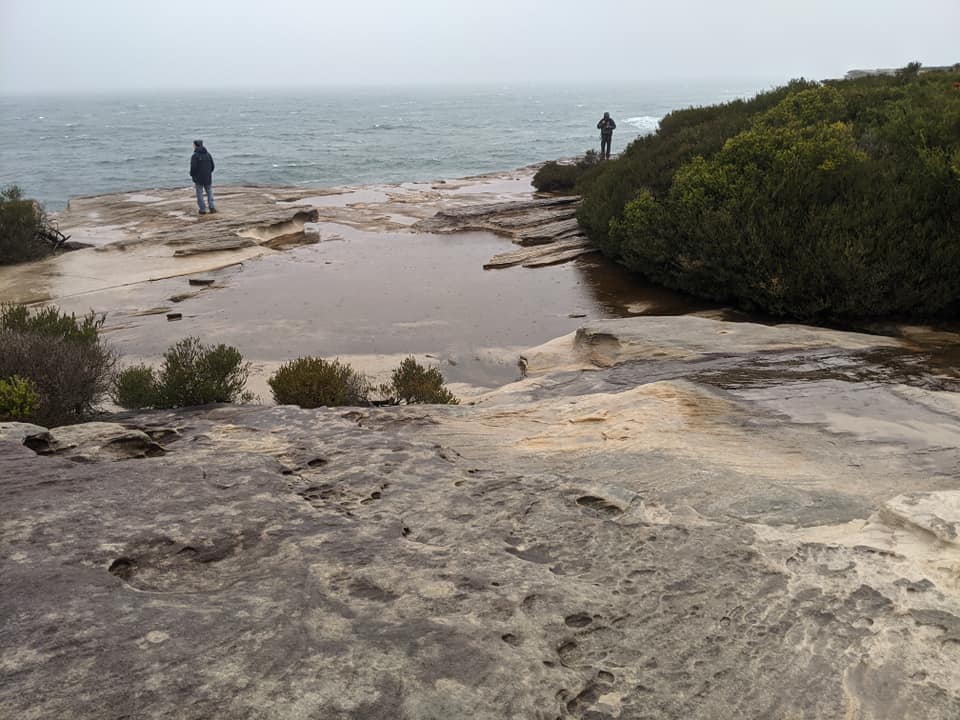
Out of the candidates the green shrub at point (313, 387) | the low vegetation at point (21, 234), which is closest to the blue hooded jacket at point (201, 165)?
the low vegetation at point (21, 234)

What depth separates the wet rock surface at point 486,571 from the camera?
131 inches

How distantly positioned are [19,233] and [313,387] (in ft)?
52.2

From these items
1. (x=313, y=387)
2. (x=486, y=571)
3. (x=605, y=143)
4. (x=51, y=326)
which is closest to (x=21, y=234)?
(x=51, y=326)

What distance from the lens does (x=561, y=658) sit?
3633 mm

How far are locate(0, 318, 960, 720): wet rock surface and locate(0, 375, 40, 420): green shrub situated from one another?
103 cm

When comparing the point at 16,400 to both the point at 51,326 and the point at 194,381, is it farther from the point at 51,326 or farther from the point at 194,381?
the point at 51,326

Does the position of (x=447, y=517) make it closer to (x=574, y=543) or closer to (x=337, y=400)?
(x=574, y=543)

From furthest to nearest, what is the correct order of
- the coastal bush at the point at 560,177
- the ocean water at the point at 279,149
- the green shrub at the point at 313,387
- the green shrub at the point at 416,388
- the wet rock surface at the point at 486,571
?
the ocean water at the point at 279,149 < the coastal bush at the point at 560,177 < the green shrub at the point at 416,388 < the green shrub at the point at 313,387 < the wet rock surface at the point at 486,571

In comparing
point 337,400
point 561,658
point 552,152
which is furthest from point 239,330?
point 552,152

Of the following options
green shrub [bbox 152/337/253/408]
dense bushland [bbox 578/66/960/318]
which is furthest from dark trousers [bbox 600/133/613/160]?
green shrub [bbox 152/337/253/408]

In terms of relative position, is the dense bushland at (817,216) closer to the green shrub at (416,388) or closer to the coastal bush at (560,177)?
the green shrub at (416,388)

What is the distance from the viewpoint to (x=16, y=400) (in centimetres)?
696

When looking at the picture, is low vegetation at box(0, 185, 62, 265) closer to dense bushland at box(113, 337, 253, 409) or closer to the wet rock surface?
dense bushland at box(113, 337, 253, 409)

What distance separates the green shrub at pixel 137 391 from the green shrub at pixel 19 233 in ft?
47.1
